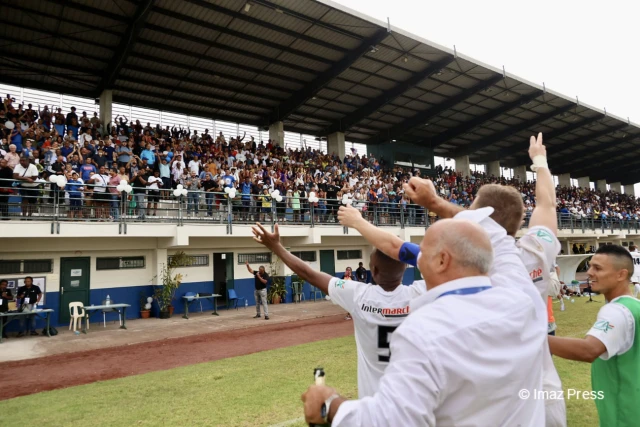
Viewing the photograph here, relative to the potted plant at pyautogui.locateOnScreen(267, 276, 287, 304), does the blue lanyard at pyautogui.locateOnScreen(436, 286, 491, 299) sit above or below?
above

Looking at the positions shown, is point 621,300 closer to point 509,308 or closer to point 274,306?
point 509,308

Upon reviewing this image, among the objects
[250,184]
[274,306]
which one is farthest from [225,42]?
[274,306]

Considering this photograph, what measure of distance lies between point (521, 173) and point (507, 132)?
1128cm

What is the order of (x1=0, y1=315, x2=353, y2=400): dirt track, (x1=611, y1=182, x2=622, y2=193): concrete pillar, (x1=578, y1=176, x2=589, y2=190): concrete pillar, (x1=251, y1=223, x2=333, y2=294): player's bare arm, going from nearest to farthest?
(x1=251, y1=223, x2=333, y2=294): player's bare arm < (x1=0, y1=315, x2=353, y2=400): dirt track < (x1=578, y1=176, x2=589, y2=190): concrete pillar < (x1=611, y1=182, x2=622, y2=193): concrete pillar

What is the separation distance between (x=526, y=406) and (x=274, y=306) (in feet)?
58.3

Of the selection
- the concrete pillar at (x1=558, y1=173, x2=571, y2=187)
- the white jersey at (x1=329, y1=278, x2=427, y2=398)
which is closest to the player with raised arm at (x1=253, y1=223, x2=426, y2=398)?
the white jersey at (x1=329, y1=278, x2=427, y2=398)

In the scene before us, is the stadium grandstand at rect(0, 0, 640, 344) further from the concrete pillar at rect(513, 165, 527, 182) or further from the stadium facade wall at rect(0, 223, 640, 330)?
the concrete pillar at rect(513, 165, 527, 182)

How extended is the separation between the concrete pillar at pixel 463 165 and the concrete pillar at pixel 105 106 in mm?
28036

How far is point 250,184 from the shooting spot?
17.8 meters

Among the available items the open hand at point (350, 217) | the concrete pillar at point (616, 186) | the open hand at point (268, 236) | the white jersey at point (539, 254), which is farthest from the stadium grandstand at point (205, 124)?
the concrete pillar at point (616, 186)

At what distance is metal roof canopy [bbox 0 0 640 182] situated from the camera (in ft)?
54.1

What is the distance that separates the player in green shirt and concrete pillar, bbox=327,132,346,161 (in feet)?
85.2

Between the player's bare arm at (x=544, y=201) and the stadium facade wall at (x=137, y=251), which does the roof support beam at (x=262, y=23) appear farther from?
the player's bare arm at (x=544, y=201)

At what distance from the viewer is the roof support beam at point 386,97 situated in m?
22.7
